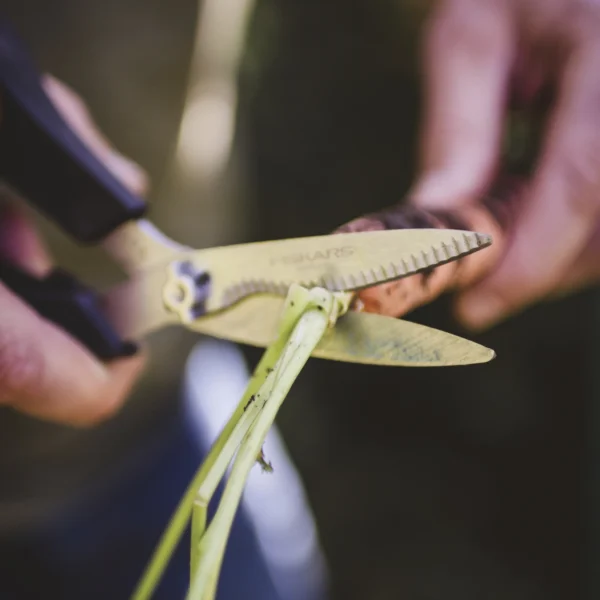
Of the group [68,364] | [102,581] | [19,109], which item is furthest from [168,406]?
[19,109]

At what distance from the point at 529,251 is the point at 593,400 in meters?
0.35

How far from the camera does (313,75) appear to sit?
947 mm

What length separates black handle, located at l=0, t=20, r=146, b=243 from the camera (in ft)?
1.46

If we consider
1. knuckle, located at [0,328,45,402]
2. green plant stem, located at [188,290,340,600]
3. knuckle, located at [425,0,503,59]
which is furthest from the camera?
knuckle, located at [425,0,503,59]

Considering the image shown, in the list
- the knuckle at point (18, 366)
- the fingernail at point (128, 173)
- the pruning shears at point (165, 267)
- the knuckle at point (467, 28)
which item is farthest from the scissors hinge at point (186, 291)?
the knuckle at point (467, 28)

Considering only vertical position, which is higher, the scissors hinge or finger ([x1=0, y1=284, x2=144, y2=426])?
the scissors hinge

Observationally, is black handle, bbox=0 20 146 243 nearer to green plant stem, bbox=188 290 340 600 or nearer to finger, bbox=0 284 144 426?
finger, bbox=0 284 144 426

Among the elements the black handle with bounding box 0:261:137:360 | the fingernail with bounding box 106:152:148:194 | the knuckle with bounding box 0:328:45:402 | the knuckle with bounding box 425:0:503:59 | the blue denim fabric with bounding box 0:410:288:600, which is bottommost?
the blue denim fabric with bounding box 0:410:288:600

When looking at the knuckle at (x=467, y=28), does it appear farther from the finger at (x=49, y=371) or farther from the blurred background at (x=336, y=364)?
the finger at (x=49, y=371)

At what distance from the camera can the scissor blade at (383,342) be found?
1.15ft

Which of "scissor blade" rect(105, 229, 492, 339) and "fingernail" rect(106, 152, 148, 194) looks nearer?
"scissor blade" rect(105, 229, 492, 339)

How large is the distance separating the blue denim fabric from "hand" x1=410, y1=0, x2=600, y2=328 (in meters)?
0.38

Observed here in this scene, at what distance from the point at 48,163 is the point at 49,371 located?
155 mm

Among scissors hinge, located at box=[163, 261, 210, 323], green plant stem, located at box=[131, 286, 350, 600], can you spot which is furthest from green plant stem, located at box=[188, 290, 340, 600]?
scissors hinge, located at box=[163, 261, 210, 323]
